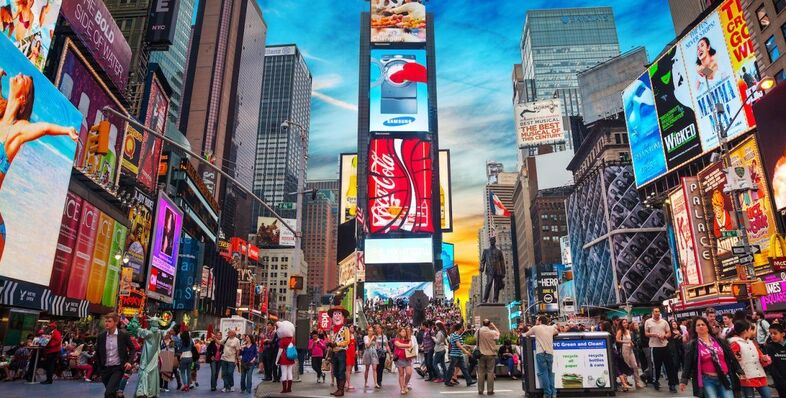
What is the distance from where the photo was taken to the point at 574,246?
92875mm

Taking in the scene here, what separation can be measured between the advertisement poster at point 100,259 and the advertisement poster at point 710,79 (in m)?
49.2

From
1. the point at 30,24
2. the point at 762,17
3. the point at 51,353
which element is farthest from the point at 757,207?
the point at 30,24

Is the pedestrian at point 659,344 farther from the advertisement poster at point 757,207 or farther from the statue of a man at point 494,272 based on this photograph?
the advertisement poster at point 757,207

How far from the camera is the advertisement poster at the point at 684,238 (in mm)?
45625

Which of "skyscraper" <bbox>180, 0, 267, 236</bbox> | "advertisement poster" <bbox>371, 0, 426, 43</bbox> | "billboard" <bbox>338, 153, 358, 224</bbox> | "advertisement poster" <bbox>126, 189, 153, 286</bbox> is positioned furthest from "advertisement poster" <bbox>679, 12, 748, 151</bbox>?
"skyscraper" <bbox>180, 0, 267, 236</bbox>

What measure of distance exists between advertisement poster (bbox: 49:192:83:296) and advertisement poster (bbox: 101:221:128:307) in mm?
5838

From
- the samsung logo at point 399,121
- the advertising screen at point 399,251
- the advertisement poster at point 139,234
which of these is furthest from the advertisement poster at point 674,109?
the advertisement poster at point 139,234

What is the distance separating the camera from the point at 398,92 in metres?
82.3

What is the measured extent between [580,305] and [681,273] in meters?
43.3

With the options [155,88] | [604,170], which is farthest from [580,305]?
[155,88]

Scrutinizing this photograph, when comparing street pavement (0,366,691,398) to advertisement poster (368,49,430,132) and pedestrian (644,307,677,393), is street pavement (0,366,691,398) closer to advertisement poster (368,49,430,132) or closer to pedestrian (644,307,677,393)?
pedestrian (644,307,677,393)

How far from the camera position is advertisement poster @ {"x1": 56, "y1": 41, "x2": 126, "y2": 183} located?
117 feet

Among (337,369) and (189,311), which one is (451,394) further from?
(189,311)

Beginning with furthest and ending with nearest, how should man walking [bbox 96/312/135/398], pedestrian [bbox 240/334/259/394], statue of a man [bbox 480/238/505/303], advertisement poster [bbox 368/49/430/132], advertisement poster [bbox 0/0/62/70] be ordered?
advertisement poster [bbox 368/49/430/132], statue of a man [bbox 480/238/505/303], advertisement poster [bbox 0/0/62/70], pedestrian [bbox 240/334/259/394], man walking [bbox 96/312/135/398]
